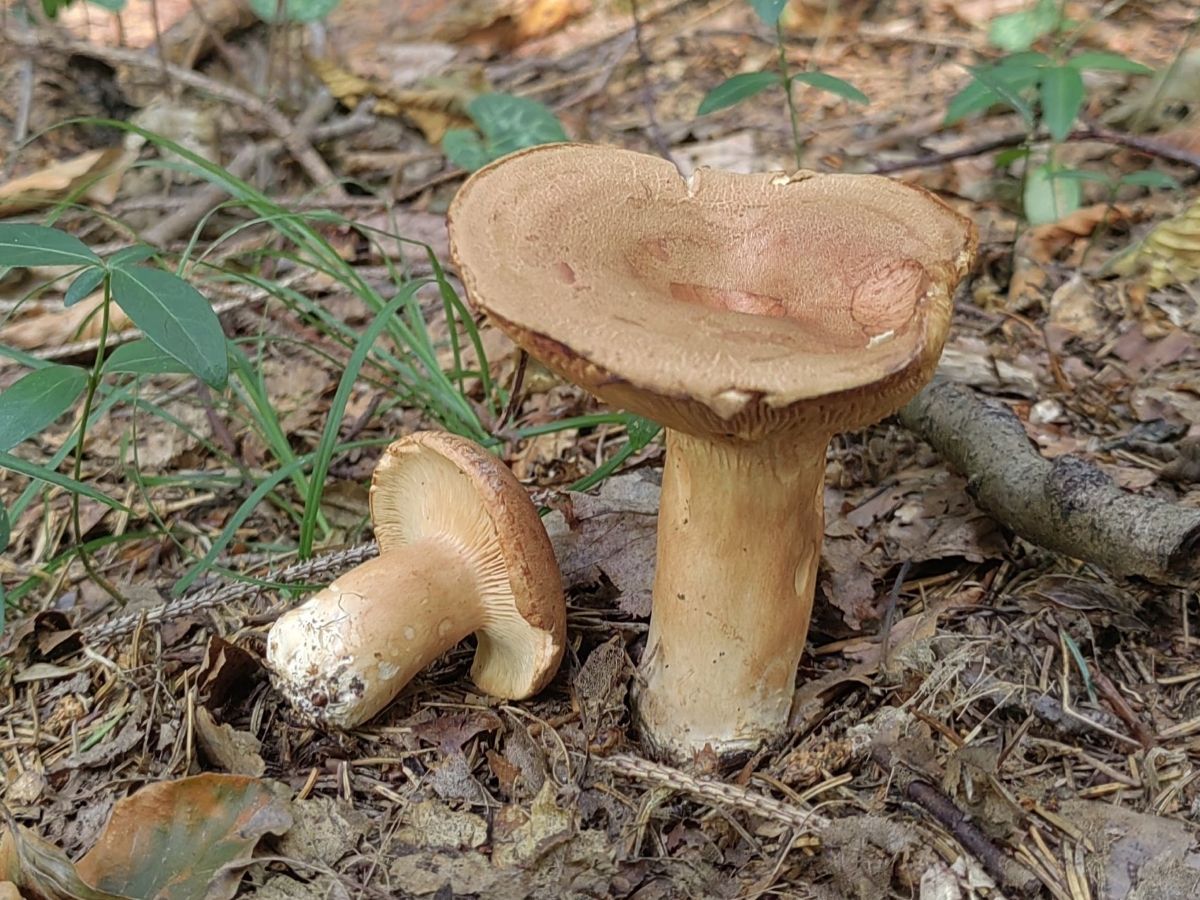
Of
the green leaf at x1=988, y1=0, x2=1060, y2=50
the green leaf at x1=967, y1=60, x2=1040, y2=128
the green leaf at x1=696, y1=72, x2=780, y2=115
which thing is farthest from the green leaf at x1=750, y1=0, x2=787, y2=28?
the green leaf at x1=988, y1=0, x2=1060, y2=50

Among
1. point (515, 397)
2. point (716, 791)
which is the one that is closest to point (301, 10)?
point (515, 397)

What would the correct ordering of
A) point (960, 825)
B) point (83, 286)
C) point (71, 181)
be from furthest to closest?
1. point (71, 181)
2. point (83, 286)
3. point (960, 825)

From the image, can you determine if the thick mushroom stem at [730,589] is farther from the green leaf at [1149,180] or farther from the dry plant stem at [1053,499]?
the green leaf at [1149,180]

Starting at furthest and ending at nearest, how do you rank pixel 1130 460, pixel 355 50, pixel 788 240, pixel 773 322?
pixel 355 50
pixel 1130 460
pixel 788 240
pixel 773 322

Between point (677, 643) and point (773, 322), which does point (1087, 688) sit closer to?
point (677, 643)

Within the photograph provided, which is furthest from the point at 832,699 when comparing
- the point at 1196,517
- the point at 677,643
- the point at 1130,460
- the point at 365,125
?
the point at 365,125

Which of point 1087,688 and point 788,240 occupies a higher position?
point 788,240

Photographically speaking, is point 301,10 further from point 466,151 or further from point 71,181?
point 466,151
